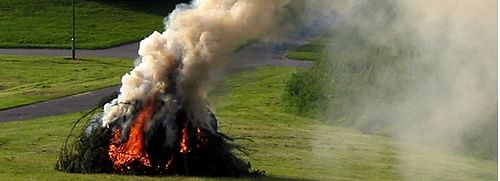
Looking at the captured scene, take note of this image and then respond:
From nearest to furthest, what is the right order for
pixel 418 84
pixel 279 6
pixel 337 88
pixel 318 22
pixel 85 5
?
pixel 279 6 < pixel 318 22 < pixel 418 84 < pixel 337 88 < pixel 85 5

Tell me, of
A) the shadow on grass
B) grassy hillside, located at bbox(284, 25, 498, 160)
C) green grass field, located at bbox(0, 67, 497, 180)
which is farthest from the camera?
the shadow on grass

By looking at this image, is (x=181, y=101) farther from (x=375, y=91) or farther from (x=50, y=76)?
(x=50, y=76)

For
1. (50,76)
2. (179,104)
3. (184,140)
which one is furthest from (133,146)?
(50,76)

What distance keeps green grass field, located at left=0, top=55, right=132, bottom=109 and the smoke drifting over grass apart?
53.5ft

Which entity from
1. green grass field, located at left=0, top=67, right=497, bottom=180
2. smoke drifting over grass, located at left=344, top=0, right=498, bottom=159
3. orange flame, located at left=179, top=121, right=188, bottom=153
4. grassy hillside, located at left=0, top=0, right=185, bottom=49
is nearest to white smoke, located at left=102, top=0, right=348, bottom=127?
orange flame, located at left=179, top=121, right=188, bottom=153

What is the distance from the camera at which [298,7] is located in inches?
1043

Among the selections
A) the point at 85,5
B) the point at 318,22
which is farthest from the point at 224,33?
the point at 85,5

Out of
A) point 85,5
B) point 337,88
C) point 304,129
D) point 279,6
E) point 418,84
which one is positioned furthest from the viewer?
point 85,5

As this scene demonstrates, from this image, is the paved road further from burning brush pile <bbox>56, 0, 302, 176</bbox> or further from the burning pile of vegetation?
the burning pile of vegetation

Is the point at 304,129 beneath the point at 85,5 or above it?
beneath

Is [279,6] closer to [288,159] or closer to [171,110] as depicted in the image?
[171,110]

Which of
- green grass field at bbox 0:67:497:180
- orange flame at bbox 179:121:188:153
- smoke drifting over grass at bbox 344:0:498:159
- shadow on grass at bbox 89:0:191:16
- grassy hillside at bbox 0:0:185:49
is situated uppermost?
shadow on grass at bbox 89:0:191:16

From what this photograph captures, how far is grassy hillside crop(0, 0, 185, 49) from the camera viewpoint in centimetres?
8325

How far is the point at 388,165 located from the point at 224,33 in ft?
26.8
